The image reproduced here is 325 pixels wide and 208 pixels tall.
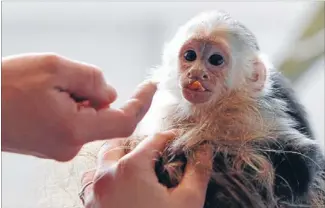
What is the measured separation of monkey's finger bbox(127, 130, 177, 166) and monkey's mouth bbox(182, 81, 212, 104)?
0.07 meters

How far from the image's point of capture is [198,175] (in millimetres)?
796

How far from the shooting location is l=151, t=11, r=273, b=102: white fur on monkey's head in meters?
0.96

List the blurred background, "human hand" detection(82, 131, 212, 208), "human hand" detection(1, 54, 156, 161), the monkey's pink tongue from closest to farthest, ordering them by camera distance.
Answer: "human hand" detection(1, 54, 156, 161) < "human hand" detection(82, 131, 212, 208) < the monkey's pink tongue < the blurred background

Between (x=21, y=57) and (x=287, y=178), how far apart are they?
388 millimetres

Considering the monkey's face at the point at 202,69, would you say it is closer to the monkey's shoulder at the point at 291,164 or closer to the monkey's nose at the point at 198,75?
the monkey's nose at the point at 198,75

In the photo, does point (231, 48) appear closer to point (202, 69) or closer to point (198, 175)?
point (202, 69)

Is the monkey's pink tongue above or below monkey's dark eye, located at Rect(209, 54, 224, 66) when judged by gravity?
below

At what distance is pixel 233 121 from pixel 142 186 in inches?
8.0

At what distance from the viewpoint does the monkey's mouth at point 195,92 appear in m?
0.88

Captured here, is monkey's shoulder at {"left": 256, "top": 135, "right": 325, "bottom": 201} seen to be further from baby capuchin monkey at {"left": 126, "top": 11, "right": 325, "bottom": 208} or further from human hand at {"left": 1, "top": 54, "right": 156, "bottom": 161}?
human hand at {"left": 1, "top": 54, "right": 156, "bottom": 161}

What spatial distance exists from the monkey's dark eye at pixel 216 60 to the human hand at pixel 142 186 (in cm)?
18

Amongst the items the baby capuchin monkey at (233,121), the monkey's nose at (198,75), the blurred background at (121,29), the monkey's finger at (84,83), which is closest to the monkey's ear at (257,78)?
the baby capuchin monkey at (233,121)

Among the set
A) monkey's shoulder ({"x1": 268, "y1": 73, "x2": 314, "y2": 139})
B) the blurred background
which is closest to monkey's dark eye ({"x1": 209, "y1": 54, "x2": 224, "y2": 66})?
monkey's shoulder ({"x1": 268, "y1": 73, "x2": 314, "y2": 139})

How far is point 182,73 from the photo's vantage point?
0.93 m
